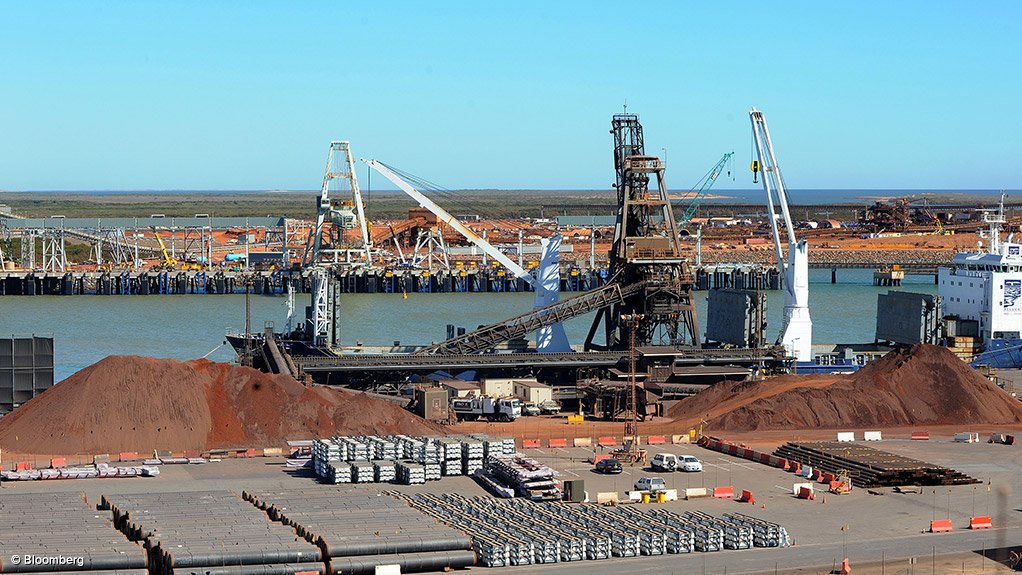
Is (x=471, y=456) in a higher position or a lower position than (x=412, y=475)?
higher

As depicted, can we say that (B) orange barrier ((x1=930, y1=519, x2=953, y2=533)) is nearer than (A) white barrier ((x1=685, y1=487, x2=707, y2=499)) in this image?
Yes

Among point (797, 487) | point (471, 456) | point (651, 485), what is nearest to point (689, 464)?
point (651, 485)

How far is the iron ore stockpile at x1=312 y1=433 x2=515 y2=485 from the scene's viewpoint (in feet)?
162

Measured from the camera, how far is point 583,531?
41.0m

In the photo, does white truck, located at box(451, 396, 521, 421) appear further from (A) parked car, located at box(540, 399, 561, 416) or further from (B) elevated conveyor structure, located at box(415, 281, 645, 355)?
(B) elevated conveyor structure, located at box(415, 281, 645, 355)

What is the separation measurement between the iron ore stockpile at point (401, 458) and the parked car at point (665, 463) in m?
4.76

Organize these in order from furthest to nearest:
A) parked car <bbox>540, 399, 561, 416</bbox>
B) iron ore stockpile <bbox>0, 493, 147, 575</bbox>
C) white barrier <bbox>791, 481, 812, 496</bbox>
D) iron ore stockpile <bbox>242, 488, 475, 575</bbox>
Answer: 1. parked car <bbox>540, 399, 561, 416</bbox>
2. white barrier <bbox>791, 481, 812, 496</bbox>
3. iron ore stockpile <bbox>242, 488, 475, 575</bbox>
4. iron ore stockpile <bbox>0, 493, 147, 575</bbox>

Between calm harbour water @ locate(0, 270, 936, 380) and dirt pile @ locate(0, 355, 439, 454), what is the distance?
2501cm

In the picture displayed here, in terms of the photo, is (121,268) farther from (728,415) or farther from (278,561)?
(278,561)

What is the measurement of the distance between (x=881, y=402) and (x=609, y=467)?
1663cm

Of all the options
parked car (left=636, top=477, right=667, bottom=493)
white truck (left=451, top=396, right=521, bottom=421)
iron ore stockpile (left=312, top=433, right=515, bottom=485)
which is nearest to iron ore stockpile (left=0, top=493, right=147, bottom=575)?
iron ore stockpile (left=312, top=433, right=515, bottom=485)

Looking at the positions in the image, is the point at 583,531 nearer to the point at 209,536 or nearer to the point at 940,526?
the point at 209,536

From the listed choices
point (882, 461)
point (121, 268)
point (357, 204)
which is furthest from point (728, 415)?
point (121, 268)

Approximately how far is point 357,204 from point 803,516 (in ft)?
278
